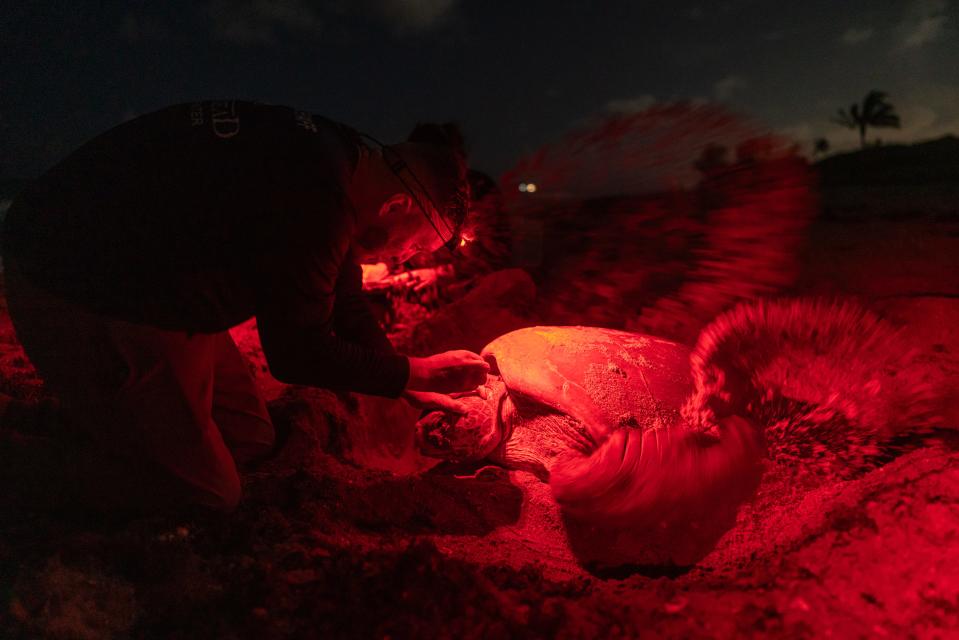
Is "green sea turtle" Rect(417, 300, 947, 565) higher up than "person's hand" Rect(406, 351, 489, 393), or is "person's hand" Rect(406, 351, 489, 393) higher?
"person's hand" Rect(406, 351, 489, 393)

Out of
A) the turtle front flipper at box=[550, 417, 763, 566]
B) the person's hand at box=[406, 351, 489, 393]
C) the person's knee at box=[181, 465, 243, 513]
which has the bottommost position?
the turtle front flipper at box=[550, 417, 763, 566]

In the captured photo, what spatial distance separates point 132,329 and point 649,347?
2144mm

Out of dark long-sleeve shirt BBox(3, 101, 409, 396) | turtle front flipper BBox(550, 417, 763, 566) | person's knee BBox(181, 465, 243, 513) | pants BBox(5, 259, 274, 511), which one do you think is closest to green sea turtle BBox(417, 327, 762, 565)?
turtle front flipper BBox(550, 417, 763, 566)

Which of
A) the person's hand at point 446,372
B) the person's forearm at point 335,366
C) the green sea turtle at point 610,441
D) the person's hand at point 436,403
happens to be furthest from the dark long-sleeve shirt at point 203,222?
the green sea turtle at point 610,441

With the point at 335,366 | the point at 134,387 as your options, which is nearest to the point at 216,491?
the point at 134,387

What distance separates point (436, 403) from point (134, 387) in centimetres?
116

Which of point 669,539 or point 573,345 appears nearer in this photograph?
point 669,539

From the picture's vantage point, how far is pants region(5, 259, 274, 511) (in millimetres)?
1540

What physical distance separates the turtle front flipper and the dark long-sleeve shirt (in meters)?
1.25

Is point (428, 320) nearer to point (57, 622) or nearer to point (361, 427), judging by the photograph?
point (361, 427)

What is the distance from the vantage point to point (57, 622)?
4.03 feet

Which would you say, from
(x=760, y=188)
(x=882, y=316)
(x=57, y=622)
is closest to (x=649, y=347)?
(x=760, y=188)

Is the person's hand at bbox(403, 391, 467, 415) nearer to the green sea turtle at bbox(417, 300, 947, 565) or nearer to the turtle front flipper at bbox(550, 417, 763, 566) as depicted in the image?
the green sea turtle at bbox(417, 300, 947, 565)

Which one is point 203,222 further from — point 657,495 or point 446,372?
point 657,495
